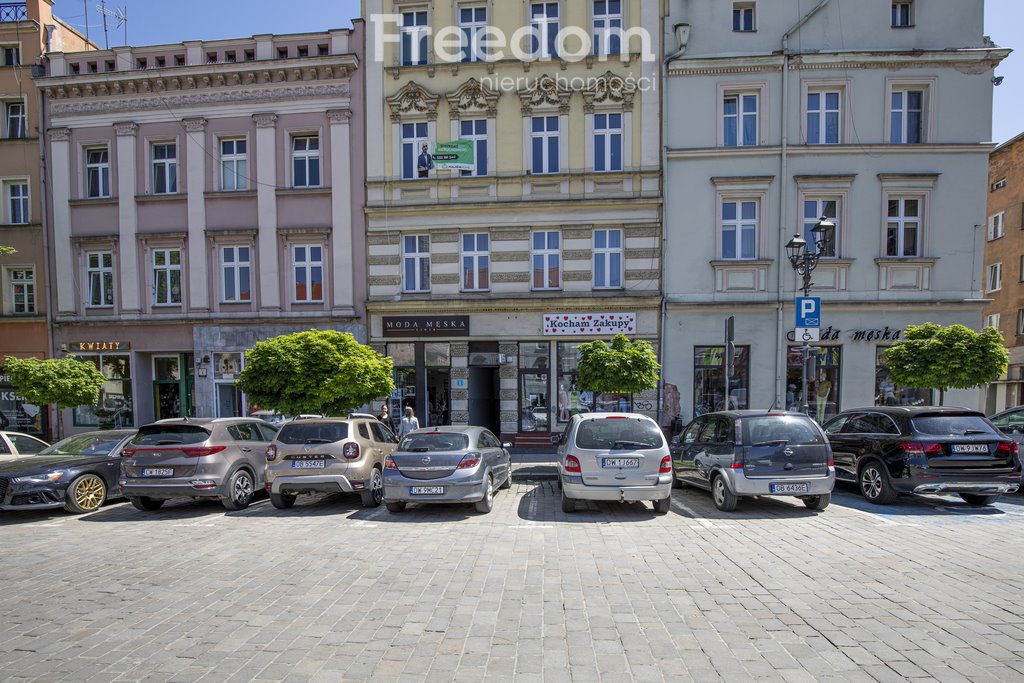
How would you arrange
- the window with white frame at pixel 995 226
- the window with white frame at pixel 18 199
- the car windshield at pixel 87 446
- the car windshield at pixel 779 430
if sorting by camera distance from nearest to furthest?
1. the car windshield at pixel 779 430
2. the car windshield at pixel 87 446
3. the window with white frame at pixel 18 199
4. the window with white frame at pixel 995 226

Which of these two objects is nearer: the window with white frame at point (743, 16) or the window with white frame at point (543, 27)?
the window with white frame at point (743, 16)

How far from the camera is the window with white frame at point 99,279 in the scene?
1942 cm

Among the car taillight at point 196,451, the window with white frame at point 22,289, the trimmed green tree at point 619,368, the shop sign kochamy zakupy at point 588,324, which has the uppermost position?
the window with white frame at point 22,289

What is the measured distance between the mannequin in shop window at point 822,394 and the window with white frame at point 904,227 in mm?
4323

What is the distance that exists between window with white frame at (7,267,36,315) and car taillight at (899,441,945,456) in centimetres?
2595

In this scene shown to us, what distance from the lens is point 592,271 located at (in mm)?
17469

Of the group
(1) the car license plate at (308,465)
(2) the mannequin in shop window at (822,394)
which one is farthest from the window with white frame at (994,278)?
(1) the car license plate at (308,465)

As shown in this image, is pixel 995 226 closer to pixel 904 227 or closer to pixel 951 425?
pixel 904 227

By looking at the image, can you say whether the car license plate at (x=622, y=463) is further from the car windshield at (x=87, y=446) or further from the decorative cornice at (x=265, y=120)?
the decorative cornice at (x=265, y=120)

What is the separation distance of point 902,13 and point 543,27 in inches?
440

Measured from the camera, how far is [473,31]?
59.2 feet

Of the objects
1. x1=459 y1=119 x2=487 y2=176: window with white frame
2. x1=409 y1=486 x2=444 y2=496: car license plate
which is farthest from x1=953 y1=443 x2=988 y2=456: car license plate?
x1=459 y1=119 x2=487 y2=176: window with white frame

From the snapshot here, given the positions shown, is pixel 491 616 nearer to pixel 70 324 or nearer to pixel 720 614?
pixel 720 614

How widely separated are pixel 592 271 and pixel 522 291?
90.7 inches
